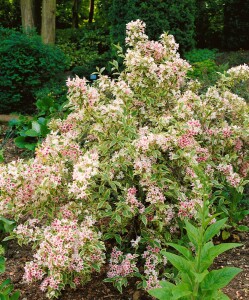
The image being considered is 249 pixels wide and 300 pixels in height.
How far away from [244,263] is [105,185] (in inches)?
44.9

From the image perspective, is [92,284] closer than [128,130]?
No

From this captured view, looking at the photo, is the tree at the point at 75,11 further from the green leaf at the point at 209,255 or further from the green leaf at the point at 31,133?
the green leaf at the point at 209,255

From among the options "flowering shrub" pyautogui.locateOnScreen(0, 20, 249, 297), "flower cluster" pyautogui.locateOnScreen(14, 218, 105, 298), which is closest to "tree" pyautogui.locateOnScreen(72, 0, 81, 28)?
"flowering shrub" pyautogui.locateOnScreen(0, 20, 249, 297)

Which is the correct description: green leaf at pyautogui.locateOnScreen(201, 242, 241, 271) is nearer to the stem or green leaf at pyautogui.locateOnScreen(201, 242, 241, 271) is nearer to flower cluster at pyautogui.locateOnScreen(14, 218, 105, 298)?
the stem

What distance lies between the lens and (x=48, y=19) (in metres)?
11.4

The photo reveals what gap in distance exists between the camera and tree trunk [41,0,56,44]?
1120 cm

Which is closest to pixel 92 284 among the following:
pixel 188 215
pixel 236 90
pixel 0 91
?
pixel 188 215

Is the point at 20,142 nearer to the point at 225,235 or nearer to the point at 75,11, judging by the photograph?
the point at 225,235

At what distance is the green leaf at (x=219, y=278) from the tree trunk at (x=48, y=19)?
32.5 feet

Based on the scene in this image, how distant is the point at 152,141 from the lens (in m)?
2.93

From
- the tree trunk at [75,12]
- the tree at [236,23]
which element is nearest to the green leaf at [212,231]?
the tree at [236,23]

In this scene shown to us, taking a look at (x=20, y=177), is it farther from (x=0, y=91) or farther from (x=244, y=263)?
(x=0, y=91)

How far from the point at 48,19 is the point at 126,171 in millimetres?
9064

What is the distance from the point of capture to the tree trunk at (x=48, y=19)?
36.7ft
